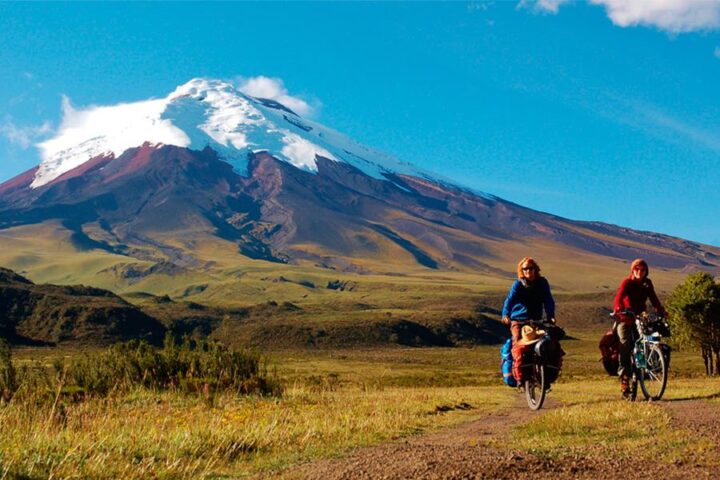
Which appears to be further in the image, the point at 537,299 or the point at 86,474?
the point at 537,299

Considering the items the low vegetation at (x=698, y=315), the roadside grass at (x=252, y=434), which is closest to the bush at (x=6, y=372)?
the roadside grass at (x=252, y=434)

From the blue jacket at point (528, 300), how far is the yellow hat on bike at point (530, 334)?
20 centimetres

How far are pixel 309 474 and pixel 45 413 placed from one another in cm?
560

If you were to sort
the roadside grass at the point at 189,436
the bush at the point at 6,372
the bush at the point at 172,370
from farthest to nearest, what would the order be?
the bush at the point at 172,370, the bush at the point at 6,372, the roadside grass at the point at 189,436

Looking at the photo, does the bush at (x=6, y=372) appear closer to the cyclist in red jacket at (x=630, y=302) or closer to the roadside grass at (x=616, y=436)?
the roadside grass at (x=616, y=436)

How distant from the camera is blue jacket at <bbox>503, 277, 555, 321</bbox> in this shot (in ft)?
44.3

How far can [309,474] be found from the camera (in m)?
8.13

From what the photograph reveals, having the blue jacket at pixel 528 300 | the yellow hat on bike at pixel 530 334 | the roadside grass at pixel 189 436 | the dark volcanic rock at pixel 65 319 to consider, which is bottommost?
the dark volcanic rock at pixel 65 319

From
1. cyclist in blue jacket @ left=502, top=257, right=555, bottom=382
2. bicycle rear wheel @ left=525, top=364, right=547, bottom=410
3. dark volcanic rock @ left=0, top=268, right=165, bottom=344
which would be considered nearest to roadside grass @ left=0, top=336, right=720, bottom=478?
bicycle rear wheel @ left=525, top=364, right=547, bottom=410

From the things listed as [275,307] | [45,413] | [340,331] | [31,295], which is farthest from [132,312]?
[45,413]

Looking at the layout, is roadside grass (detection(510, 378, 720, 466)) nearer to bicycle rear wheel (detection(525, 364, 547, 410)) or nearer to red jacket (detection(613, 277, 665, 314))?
bicycle rear wheel (detection(525, 364, 547, 410))

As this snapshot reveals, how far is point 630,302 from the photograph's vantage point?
46.8 ft

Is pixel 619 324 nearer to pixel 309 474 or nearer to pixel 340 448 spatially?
pixel 340 448

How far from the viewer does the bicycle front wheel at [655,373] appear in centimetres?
1394
